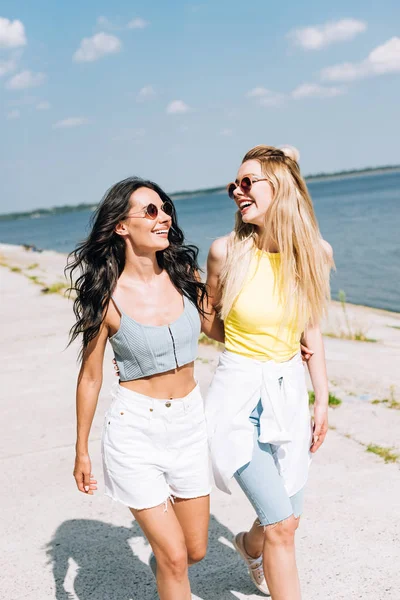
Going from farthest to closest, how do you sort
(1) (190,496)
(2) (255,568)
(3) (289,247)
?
(2) (255,568), (3) (289,247), (1) (190,496)

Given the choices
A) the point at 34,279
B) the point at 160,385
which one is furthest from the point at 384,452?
the point at 34,279

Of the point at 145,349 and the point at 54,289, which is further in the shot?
the point at 54,289

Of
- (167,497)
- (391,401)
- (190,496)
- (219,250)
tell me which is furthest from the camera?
(391,401)

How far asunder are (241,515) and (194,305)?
1710 mm

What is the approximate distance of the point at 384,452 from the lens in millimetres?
4984

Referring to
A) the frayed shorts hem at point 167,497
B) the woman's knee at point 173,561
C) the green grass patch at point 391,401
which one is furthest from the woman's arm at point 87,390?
the green grass patch at point 391,401

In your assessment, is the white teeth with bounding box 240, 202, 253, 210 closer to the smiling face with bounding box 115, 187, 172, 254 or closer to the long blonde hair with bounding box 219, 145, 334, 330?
the long blonde hair with bounding box 219, 145, 334, 330

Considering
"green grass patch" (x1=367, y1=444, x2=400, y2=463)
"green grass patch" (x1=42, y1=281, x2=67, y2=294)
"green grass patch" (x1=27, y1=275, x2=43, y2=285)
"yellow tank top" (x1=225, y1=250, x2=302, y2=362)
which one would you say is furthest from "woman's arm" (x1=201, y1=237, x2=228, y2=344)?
"green grass patch" (x1=27, y1=275, x2=43, y2=285)

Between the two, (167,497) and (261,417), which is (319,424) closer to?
(261,417)

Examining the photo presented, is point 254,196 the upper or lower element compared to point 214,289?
upper

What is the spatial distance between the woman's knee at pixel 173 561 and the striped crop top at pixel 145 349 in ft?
2.45

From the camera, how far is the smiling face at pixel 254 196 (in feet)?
10.2

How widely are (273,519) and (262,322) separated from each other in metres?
0.86

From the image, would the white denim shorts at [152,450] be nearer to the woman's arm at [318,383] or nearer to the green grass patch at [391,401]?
the woman's arm at [318,383]
